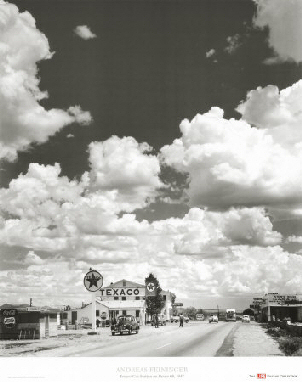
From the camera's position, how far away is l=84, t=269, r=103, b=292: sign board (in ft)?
109

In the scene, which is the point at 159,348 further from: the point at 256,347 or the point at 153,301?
the point at 153,301

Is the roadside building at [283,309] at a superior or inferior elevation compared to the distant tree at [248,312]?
superior

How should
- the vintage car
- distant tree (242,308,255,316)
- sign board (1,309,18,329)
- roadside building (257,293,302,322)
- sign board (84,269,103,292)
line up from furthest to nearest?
distant tree (242,308,255,316) → roadside building (257,293,302,322) → the vintage car → sign board (1,309,18,329) → sign board (84,269,103,292)

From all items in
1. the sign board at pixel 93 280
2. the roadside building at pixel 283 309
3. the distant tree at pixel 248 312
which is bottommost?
the distant tree at pixel 248 312

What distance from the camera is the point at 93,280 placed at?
33188mm

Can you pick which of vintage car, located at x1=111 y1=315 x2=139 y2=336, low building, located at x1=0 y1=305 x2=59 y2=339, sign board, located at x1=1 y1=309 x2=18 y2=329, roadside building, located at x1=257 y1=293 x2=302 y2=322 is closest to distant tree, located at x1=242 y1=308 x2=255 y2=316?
roadside building, located at x1=257 y1=293 x2=302 y2=322

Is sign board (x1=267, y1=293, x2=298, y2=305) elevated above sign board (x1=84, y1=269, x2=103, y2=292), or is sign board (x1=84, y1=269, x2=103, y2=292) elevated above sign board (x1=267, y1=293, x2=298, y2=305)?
sign board (x1=84, y1=269, x2=103, y2=292)

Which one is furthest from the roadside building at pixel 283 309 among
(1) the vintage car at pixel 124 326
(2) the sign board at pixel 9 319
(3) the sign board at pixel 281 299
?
(2) the sign board at pixel 9 319

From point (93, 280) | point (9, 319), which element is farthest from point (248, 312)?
point (93, 280)

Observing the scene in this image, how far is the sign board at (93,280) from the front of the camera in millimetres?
33094

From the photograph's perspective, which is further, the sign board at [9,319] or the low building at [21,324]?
the sign board at [9,319]

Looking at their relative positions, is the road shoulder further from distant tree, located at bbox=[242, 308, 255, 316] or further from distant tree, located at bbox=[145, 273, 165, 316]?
distant tree, located at bbox=[242, 308, 255, 316]

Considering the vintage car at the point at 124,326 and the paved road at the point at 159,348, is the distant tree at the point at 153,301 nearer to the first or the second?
the vintage car at the point at 124,326
